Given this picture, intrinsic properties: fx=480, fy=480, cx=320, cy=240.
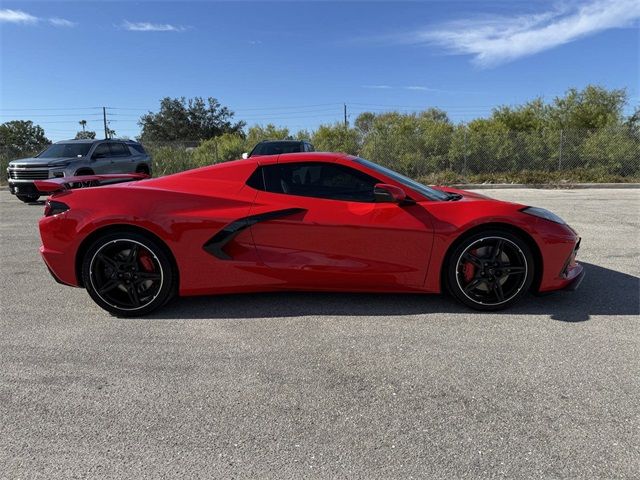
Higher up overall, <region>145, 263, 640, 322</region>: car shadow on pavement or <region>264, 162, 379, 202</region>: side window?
<region>264, 162, 379, 202</region>: side window

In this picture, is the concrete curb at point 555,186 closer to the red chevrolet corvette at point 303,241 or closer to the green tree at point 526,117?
the green tree at point 526,117

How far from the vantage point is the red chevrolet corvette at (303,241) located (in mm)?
3912

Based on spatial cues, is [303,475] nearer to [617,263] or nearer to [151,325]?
[151,325]

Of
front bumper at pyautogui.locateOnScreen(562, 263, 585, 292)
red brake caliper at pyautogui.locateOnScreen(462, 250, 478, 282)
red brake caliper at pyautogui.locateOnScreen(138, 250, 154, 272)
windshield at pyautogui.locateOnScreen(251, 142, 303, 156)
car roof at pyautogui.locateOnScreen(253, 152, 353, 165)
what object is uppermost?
windshield at pyautogui.locateOnScreen(251, 142, 303, 156)

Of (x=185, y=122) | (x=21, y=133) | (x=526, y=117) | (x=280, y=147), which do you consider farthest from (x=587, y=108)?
(x=21, y=133)

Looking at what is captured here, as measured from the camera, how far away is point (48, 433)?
243 centimetres

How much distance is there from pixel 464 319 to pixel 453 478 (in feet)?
6.32

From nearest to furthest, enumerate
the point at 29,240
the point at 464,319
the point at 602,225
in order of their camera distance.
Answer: the point at 464,319 → the point at 29,240 → the point at 602,225

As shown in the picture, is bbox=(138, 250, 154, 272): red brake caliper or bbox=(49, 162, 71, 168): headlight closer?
bbox=(138, 250, 154, 272): red brake caliper

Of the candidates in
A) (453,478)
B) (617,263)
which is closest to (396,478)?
(453,478)

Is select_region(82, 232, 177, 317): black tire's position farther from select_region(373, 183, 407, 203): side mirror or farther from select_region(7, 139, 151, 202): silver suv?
select_region(7, 139, 151, 202): silver suv

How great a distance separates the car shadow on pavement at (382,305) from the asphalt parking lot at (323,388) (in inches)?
1.0

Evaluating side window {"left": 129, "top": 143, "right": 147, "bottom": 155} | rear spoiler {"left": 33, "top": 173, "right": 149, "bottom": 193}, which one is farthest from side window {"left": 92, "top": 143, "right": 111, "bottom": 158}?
rear spoiler {"left": 33, "top": 173, "right": 149, "bottom": 193}

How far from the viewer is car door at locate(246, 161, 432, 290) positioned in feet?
12.9
